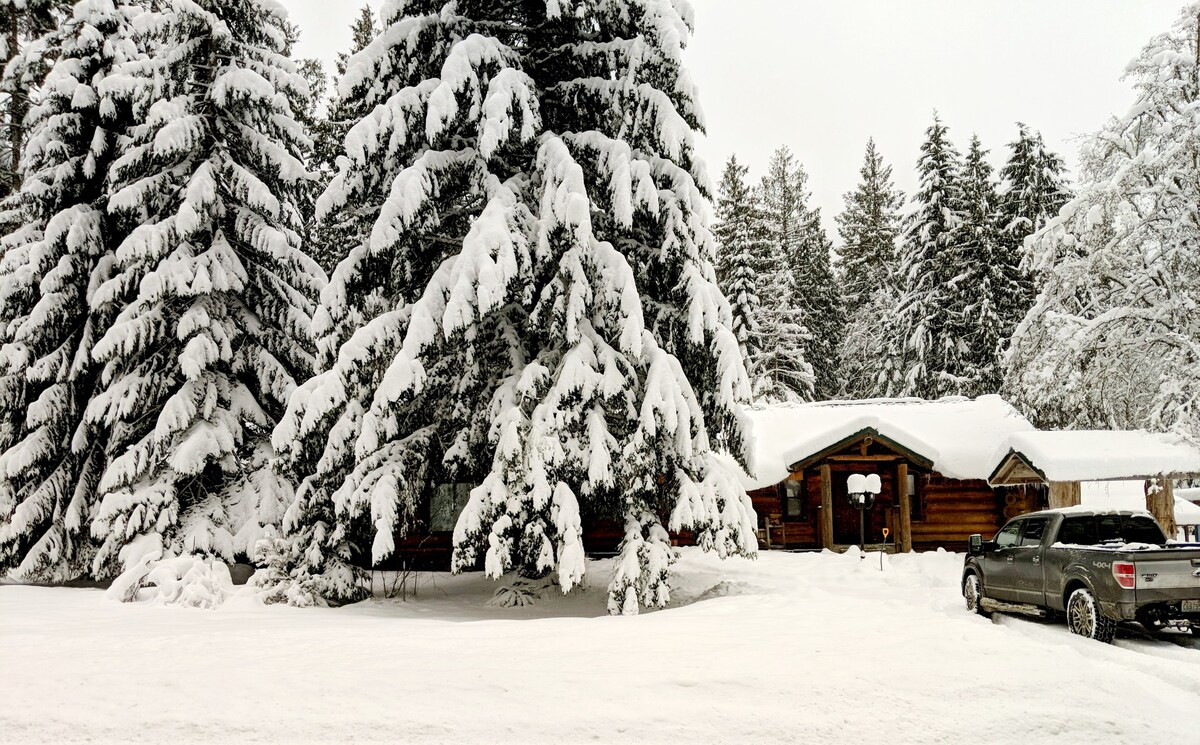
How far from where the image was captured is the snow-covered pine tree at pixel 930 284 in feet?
117

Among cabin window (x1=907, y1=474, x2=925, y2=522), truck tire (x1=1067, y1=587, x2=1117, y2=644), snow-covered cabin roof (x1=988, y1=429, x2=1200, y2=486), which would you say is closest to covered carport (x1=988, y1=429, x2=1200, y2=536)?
snow-covered cabin roof (x1=988, y1=429, x2=1200, y2=486)

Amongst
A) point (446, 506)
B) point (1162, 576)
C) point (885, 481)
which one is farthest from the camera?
point (885, 481)

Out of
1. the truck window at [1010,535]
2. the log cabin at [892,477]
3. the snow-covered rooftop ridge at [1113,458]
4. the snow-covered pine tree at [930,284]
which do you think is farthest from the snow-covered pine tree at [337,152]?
the snow-covered pine tree at [930,284]

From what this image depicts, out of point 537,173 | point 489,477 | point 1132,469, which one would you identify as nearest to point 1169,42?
point 1132,469

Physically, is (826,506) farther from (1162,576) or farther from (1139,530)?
(1162,576)

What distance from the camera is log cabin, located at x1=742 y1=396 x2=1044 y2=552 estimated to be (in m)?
24.1

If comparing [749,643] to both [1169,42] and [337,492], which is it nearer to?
[337,492]

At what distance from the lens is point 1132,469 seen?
18484mm

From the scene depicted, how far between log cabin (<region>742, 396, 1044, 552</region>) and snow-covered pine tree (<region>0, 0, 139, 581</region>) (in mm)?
17295

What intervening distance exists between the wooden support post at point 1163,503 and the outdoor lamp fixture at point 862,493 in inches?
244

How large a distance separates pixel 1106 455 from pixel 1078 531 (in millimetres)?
8272

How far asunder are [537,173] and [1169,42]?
→ 17092mm

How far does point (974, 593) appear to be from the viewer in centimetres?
1395

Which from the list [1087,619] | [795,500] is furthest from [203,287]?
[795,500]
